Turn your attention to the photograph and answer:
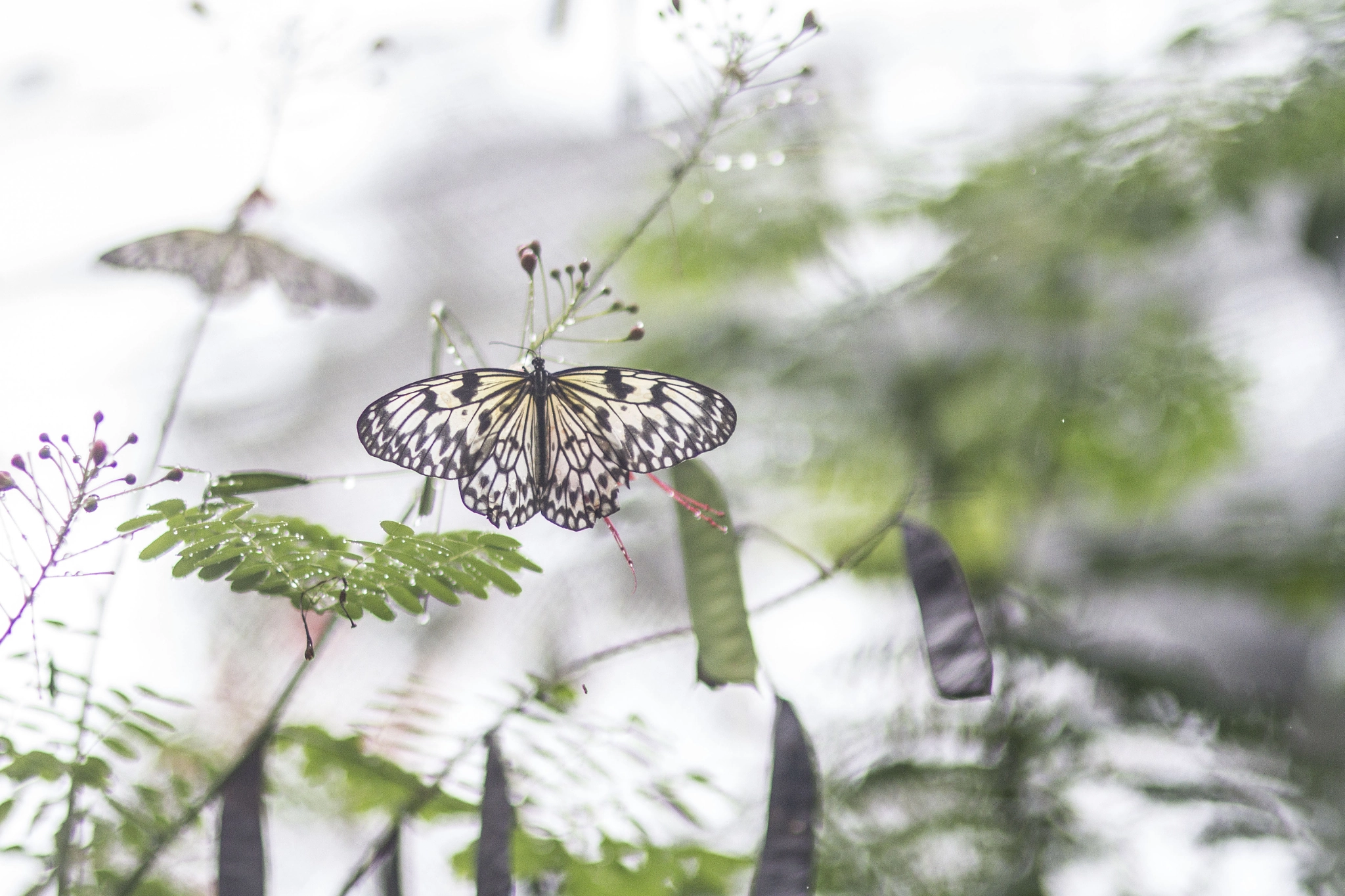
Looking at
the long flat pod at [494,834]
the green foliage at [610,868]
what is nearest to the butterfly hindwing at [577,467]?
the long flat pod at [494,834]

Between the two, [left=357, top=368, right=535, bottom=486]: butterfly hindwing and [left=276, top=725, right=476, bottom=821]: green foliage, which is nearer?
[left=357, top=368, right=535, bottom=486]: butterfly hindwing

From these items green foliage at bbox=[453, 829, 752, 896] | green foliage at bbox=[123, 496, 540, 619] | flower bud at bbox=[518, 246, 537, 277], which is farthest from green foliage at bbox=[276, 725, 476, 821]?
flower bud at bbox=[518, 246, 537, 277]

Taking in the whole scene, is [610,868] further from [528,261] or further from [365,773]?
[528,261]

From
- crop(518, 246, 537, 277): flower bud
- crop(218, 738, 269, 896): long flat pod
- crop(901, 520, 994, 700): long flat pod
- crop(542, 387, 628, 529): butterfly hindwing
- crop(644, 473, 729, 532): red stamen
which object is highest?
crop(518, 246, 537, 277): flower bud

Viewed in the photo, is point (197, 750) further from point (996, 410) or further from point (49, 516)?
point (996, 410)

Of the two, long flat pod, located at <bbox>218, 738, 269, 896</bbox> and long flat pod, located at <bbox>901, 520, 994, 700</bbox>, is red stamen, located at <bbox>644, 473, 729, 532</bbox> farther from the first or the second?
long flat pod, located at <bbox>218, 738, 269, 896</bbox>

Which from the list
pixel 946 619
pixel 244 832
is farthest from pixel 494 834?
pixel 946 619
